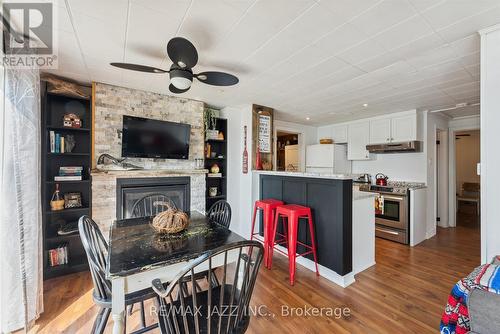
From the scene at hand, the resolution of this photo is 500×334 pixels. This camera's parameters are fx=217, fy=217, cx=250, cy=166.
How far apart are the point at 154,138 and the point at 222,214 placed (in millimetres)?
1647

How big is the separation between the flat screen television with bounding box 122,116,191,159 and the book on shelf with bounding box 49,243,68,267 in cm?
131

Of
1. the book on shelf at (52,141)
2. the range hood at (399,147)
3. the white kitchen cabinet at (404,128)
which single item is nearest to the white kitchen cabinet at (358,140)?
the range hood at (399,147)

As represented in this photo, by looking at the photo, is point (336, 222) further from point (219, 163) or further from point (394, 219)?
point (219, 163)

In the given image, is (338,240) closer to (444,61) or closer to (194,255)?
(194,255)

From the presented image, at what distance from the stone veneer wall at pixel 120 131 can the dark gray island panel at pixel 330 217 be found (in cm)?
169

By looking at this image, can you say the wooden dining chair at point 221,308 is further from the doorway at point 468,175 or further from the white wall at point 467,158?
the white wall at point 467,158

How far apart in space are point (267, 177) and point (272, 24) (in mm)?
2242

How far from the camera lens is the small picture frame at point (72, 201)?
2711mm

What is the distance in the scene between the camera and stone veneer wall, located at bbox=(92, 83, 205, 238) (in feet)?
9.27

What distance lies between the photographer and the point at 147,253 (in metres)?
1.32

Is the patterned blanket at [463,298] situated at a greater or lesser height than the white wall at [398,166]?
lesser

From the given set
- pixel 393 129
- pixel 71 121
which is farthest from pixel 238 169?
pixel 393 129

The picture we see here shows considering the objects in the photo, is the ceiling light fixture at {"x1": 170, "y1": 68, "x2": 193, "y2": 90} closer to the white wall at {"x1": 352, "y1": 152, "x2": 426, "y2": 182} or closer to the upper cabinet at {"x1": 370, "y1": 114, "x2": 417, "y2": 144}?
the upper cabinet at {"x1": 370, "y1": 114, "x2": 417, "y2": 144}

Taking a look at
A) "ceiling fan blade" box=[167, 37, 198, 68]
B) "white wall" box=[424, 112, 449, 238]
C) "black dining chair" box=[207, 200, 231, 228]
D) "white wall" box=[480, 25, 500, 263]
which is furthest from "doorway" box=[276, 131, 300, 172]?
"ceiling fan blade" box=[167, 37, 198, 68]
